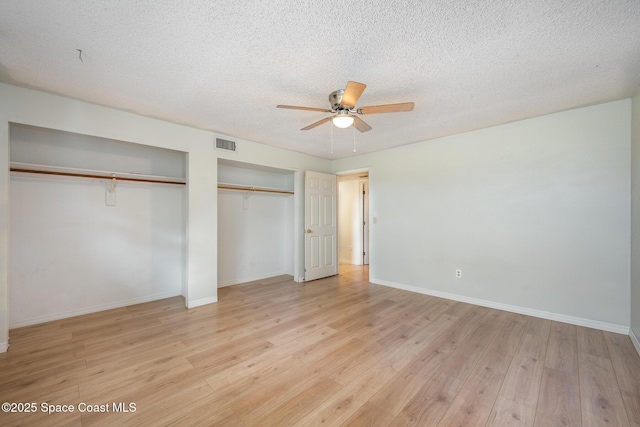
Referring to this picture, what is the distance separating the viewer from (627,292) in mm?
2615

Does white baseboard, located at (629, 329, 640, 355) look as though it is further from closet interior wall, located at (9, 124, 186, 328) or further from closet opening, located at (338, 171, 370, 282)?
closet interior wall, located at (9, 124, 186, 328)

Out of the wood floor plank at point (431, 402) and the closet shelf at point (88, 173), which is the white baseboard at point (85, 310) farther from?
the wood floor plank at point (431, 402)

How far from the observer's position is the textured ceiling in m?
1.49

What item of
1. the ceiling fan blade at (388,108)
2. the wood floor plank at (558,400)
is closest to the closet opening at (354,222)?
the ceiling fan blade at (388,108)

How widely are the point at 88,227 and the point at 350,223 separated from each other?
16.9 ft

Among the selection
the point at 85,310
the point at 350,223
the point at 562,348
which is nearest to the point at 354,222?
the point at 350,223

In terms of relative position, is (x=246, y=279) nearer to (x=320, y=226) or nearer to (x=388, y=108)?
(x=320, y=226)

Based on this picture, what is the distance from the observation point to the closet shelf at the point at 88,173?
266 centimetres

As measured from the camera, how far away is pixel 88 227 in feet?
10.3

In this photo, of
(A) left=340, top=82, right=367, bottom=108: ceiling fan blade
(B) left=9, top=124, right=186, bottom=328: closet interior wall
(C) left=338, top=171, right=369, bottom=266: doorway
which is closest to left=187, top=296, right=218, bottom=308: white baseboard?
(B) left=9, top=124, right=186, bottom=328: closet interior wall

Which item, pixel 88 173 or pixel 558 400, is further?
pixel 88 173

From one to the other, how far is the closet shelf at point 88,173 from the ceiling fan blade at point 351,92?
2.76 meters

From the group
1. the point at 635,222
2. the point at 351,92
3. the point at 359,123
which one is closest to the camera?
the point at 351,92

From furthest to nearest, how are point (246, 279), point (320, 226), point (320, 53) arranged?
1. point (320, 226)
2. point (246, 279)
3. point (320, 53)
